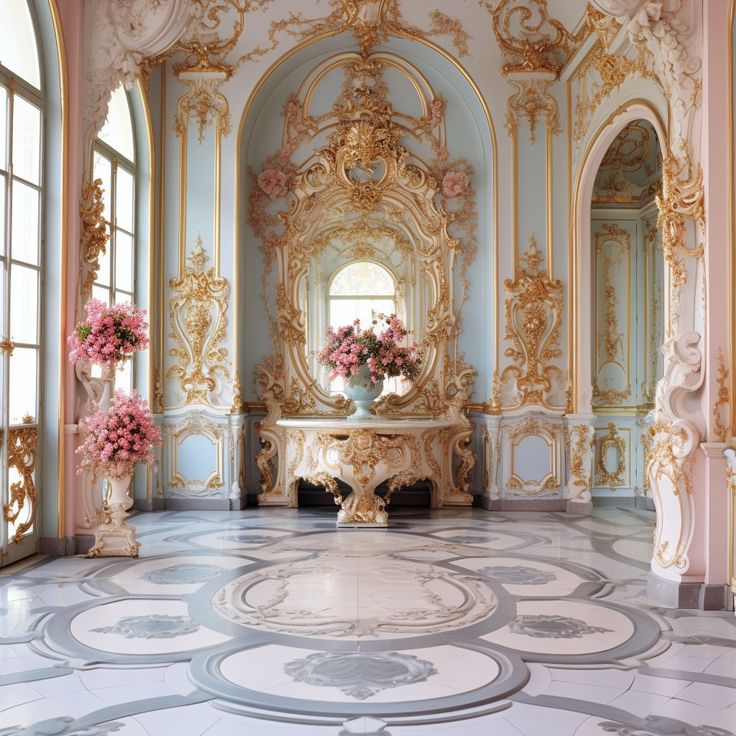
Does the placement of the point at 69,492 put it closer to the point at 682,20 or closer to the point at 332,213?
the point at 332,213

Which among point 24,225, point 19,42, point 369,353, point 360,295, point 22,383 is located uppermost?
point 19,42

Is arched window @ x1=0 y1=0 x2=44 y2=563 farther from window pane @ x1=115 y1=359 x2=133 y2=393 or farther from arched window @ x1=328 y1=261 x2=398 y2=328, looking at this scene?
arched window @ x1=328 y1=261 x2=398 y2=328

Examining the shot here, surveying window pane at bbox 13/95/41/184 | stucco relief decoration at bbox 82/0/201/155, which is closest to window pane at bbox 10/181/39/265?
window pane at bbox 13/95/41/184

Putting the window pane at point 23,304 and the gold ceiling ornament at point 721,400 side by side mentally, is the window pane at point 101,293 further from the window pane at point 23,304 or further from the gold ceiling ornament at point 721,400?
the gold ceiling ornament at point 721,400

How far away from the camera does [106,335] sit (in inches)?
209

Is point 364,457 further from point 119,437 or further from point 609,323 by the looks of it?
point 609,323

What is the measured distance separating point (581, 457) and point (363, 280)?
9.11 ft

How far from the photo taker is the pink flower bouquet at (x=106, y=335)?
17.3 feet

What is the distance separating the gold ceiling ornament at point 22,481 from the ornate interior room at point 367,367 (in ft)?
0.12

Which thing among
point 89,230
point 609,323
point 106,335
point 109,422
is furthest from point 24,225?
point 609,323

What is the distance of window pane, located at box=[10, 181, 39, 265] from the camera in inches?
206

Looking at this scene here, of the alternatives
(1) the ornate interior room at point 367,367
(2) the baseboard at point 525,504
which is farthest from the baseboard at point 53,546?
(2) the baseboard at point 525,504

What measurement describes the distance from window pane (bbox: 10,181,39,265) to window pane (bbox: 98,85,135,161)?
1.86m

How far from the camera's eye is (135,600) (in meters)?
4.38
